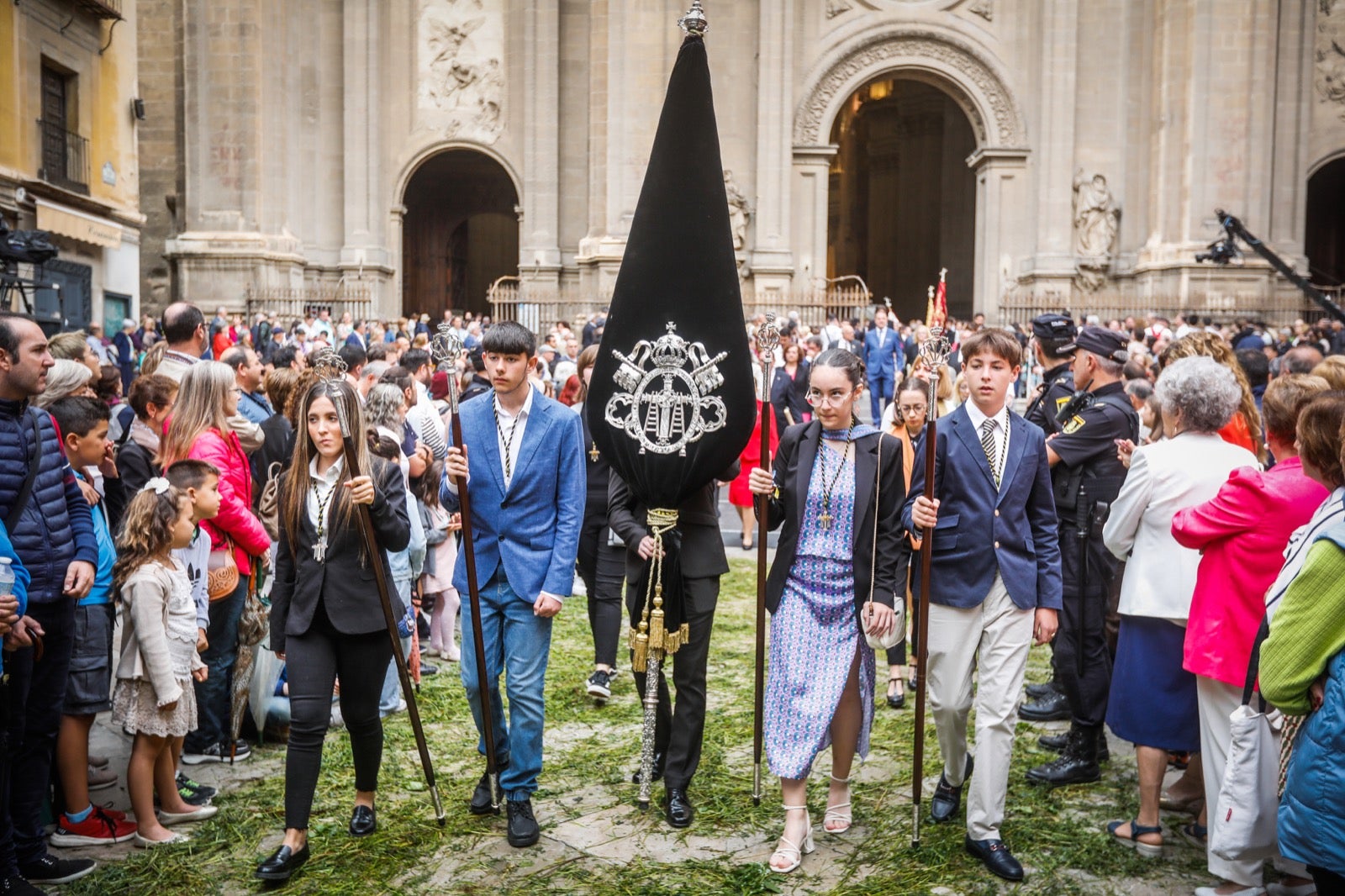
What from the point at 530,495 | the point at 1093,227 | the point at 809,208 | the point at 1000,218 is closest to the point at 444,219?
the point at 809,208

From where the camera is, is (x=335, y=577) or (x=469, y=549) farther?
(x=469, y=549)

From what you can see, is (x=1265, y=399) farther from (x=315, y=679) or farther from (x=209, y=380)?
(x=209, y=380)

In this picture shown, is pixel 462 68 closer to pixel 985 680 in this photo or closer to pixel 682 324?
pixel 682 324

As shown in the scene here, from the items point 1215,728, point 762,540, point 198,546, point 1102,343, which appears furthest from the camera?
point 1102,343

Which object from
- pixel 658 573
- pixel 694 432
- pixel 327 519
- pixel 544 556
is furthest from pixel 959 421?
pixel 327 519

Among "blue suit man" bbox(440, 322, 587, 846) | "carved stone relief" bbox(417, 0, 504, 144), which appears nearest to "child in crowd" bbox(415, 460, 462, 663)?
"blue suit man" bbox(440, 322, 587, 846)

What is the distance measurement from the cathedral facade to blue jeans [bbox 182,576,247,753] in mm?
20795

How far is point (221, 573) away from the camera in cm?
556

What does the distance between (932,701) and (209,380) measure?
3.76 metres

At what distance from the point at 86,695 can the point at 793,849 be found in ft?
9.84

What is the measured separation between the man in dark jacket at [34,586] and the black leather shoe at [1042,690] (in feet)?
16.7

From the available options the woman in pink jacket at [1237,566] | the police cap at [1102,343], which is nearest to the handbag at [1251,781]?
the woman in pink jacket at [1237,566]

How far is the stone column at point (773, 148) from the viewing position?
26.7 m

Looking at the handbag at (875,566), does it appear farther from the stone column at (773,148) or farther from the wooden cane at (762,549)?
the stone column at (773,148)
